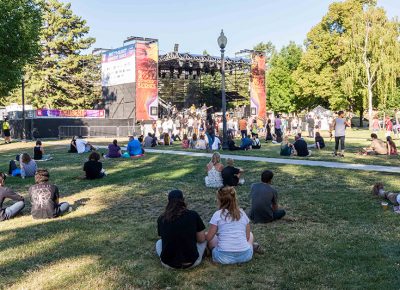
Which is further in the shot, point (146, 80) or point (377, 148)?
point (146, 80)

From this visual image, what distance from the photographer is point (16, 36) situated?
23.5 m

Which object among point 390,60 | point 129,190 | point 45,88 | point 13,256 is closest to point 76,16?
point 45,88

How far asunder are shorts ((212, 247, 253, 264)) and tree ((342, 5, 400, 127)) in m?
39.5

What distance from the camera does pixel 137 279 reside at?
490 cm

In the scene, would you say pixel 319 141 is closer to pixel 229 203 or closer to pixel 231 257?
pixel 229 203

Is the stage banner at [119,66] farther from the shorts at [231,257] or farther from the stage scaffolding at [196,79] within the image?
the shorts at [231,257]

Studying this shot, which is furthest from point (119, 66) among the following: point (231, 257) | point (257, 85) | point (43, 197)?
point (231, 257)

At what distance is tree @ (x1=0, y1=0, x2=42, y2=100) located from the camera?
22703mm

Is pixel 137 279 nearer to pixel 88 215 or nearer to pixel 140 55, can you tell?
pixel 88 215

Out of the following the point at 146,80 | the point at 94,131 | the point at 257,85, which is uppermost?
the point at 257,85

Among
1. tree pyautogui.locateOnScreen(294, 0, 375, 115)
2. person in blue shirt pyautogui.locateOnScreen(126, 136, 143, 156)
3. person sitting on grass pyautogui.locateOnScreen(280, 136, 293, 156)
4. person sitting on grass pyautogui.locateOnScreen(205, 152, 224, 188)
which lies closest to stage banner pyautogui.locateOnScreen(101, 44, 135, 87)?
person in blue shirt pyautogui.locateOnScreen(126, 136, 143, 156)

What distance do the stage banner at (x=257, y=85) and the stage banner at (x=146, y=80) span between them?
43.8 ft

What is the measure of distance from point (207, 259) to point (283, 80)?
6533 centimetres

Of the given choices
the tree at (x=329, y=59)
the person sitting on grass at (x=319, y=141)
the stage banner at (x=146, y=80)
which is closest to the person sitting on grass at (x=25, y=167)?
the person sitting on grass at (x=319, y=141)
